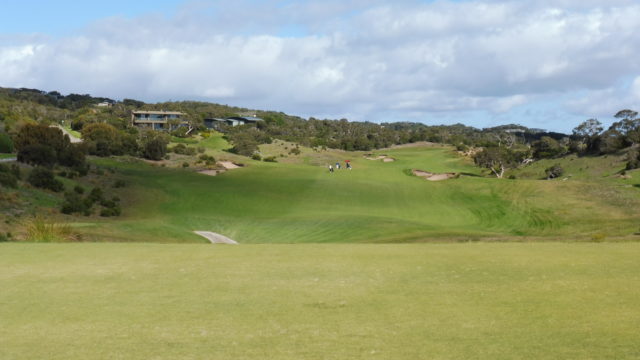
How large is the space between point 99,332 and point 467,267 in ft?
27.5

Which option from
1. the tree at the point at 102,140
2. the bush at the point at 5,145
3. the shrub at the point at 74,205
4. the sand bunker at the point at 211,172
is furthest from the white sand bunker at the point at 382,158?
the shrub at the point at 74,205

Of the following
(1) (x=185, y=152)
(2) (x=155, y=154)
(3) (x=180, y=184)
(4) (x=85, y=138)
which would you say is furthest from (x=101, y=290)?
(4) (x=85, y=138)

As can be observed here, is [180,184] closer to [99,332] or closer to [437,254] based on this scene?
→ [437,254]

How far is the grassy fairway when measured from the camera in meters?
8.36

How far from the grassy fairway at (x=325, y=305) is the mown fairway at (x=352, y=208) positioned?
12.8 m

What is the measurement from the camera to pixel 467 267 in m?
14.3

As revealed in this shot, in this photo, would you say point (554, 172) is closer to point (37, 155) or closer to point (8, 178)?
point (37, 155)

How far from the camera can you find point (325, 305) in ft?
35.5

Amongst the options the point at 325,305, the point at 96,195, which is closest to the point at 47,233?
the point at 325,305

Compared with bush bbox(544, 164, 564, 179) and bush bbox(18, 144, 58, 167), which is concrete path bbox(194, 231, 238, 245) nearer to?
bush bbox(18, 144, 58, 167)

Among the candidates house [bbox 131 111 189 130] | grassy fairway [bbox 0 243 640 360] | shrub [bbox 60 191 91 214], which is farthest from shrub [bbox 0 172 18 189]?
house [bbox 131 111 189 130]

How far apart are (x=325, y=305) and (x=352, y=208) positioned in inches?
1729

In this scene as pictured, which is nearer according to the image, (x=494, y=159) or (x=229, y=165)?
(x=229, y=165)

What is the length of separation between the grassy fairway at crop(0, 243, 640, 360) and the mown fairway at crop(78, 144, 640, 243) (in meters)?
12.8
